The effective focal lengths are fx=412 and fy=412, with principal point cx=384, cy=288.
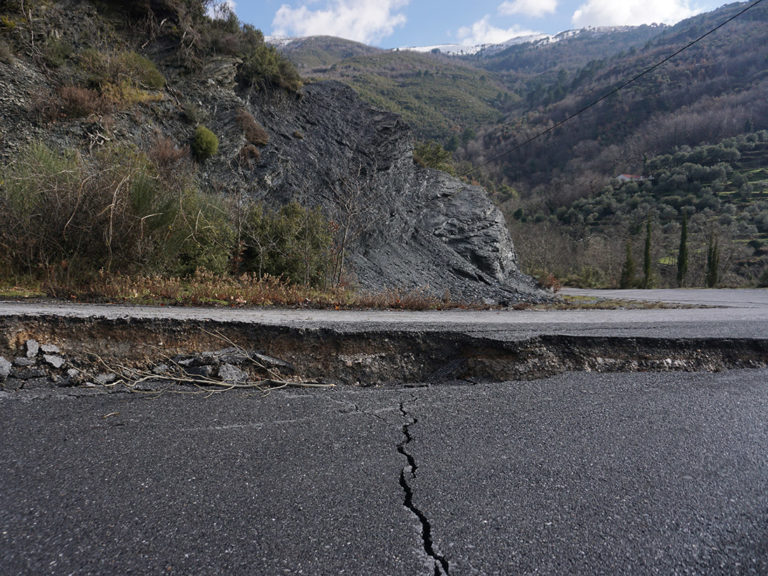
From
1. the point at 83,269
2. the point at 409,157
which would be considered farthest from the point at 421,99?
the point at 83,269

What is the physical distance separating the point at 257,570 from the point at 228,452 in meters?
0.87

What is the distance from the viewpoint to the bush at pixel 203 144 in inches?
513

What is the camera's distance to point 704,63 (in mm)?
78125

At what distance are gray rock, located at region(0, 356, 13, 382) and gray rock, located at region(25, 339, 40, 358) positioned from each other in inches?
6.5

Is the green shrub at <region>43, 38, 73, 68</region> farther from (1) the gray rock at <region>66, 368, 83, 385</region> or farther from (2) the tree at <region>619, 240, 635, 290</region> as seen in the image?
(2) the tree at <region>619, 240, 635, 290</region>

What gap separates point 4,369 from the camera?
3074 millimetres

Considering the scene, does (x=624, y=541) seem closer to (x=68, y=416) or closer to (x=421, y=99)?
(x=68, y=416)

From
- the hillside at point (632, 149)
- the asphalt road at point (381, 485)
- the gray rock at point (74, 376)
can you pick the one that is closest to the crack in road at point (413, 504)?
the asphalt road at point (381, 485)

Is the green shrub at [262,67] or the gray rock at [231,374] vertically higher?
the green shrub at [262,67]

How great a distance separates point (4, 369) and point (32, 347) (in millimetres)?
347

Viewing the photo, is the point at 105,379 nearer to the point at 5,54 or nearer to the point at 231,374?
the point at 231,374

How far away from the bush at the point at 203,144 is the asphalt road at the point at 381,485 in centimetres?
1190

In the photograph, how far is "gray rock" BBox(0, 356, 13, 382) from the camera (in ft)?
9.91

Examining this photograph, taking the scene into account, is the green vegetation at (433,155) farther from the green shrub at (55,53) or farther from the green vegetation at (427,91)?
the green vegetation at (427,91)
